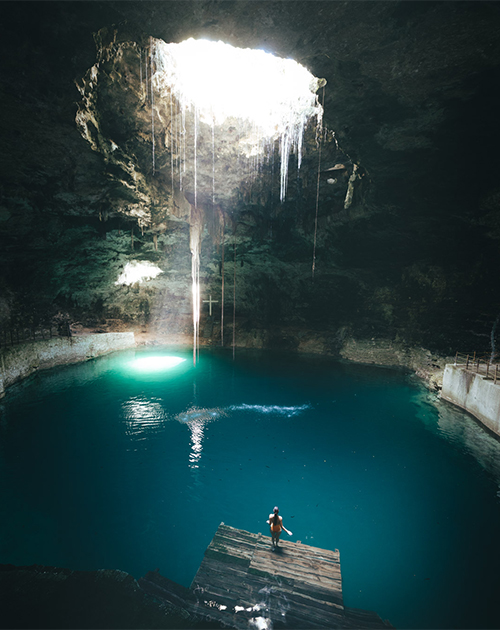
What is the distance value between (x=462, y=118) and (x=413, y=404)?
12.3 m

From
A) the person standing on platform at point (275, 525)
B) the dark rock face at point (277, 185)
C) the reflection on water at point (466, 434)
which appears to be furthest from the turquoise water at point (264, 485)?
the dark rock face at point (277, 185)

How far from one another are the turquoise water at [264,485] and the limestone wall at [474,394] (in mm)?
723

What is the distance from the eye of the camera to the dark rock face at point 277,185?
5.86 meters

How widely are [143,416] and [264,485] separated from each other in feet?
22.3

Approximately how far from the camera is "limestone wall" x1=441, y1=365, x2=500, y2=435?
35.0ft

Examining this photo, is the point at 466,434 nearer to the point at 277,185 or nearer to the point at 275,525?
the point at 275,525

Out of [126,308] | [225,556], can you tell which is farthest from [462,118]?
[126,308]

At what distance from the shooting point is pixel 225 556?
553cm

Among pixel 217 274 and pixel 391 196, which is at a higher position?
pixel 391 196

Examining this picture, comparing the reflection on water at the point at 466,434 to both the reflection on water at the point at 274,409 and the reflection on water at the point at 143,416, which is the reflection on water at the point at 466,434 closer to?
the reflection on water at the point at 274,409

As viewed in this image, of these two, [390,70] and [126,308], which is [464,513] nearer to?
[390,70]

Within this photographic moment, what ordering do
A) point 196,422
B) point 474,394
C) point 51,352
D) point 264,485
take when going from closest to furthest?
point 264,485 < point 196,422 < point 474,394 < point 51,352

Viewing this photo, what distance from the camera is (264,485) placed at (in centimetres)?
814

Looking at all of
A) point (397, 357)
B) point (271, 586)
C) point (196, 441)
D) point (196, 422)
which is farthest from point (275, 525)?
point (397, 357)
